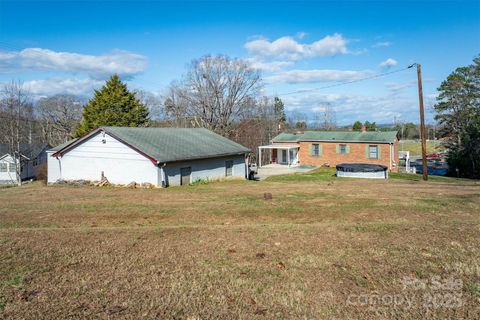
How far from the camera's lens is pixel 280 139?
40.5 meters

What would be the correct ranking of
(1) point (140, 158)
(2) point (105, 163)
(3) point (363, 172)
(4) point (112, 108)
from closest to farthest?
(1) point (140, 158) < (2) point (105, 163) < (3) point (363, 172) < (4) point (112, 108)

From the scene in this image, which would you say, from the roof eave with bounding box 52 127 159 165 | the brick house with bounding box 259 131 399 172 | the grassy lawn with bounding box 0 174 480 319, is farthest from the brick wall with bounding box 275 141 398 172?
the grassy lawn with bounding box 0 174 480 319

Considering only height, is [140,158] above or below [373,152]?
below

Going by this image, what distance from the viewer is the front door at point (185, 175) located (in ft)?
72.7

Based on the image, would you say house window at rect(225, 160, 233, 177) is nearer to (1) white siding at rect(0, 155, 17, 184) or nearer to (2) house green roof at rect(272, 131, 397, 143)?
(2) house green roof at rect(272, 131, 397, 143)

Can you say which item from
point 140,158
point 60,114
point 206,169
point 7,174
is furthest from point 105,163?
point 60,114

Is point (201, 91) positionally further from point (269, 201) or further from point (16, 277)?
point (16, 277)

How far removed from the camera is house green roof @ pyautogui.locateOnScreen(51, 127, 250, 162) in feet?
69.5

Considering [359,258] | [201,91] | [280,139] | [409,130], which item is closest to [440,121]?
[280,139]

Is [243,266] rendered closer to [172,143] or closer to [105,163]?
[105,163]

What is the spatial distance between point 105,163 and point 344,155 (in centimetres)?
2314

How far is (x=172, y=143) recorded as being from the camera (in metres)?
24.1

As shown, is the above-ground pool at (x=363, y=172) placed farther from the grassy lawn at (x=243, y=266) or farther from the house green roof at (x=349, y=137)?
the grassy lawn at (x=243, y=266)

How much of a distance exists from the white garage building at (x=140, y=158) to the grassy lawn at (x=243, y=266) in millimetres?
11167
